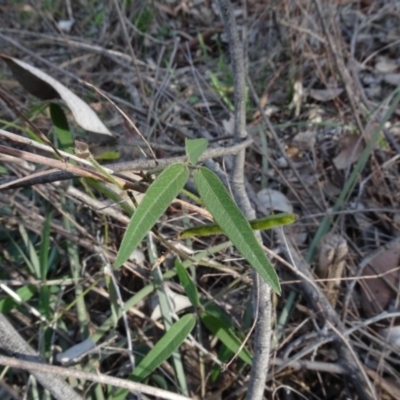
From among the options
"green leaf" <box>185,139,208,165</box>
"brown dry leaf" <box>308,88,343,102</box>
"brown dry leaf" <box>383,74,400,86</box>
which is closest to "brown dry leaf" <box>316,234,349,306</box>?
"green leaf" <box>185,139,208,165</box>

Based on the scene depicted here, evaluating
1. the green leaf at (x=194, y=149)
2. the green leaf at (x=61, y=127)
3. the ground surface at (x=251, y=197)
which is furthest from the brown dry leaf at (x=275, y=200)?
the green leaf at (x=194, y=149)

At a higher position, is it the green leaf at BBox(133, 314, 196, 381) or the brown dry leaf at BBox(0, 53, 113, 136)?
the brown dry leaf at BBox(0, 53, 113, 136)

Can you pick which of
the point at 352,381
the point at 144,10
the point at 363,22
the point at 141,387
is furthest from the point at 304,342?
the point at 144,10

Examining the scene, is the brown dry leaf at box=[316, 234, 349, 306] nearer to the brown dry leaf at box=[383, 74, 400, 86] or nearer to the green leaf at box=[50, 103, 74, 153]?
the green leaf at box=[50, 103, 74, 153]

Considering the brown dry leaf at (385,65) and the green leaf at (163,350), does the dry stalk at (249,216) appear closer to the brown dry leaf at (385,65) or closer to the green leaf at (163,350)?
the green leaf at (163,350)

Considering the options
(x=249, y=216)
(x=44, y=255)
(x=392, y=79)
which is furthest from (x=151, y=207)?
(x=392, y=79)

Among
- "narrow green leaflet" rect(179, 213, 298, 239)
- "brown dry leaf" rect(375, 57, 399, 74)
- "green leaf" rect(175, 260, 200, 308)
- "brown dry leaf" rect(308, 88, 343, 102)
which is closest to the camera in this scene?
"narrow green leaflet" rect(179, 213, 298, 239)
